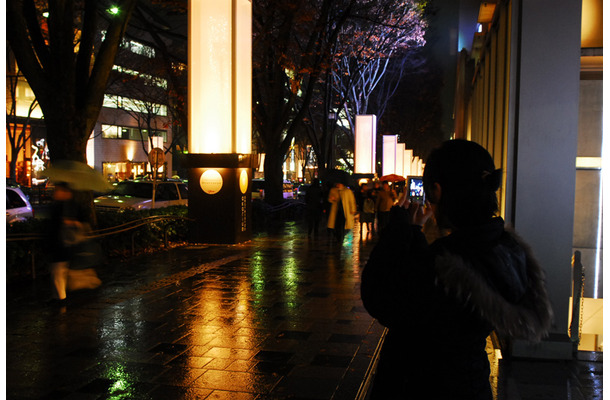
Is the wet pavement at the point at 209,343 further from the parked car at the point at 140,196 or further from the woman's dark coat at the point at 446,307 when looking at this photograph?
the parked car at the point at 140,196

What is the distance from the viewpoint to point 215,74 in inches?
580

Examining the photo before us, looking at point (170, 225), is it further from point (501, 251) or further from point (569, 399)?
point (501, 251)

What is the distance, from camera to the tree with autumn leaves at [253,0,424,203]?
20172 mm

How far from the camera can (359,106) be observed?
1329 inches

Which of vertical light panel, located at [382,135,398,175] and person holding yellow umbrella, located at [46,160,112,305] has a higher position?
vertical light panel, located at [382,135,398,175]

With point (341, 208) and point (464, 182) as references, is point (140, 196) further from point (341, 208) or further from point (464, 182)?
point (464, 182)

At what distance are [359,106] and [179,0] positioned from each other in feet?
57.0

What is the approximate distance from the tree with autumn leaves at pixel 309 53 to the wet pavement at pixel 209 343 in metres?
11.7

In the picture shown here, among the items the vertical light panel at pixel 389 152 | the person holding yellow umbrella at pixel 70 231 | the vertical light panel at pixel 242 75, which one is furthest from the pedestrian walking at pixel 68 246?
the vertical light panel at pixel 389 152

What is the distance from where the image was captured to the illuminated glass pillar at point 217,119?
14648mm

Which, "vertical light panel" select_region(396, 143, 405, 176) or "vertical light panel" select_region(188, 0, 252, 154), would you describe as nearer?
"vertical light panel" select_region(188, 0, 252, 154)

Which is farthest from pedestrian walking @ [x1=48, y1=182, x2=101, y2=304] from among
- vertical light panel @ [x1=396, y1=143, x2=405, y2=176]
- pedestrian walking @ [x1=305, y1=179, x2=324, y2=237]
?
vertical light panel @ [x1=396, y1=143, x2=405, y2=176]

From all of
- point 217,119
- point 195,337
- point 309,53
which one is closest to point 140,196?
point 217,119

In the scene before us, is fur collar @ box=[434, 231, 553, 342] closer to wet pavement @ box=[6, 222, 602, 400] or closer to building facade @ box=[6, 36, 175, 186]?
wet pavement @ box=[6, 222, 602, 400]
